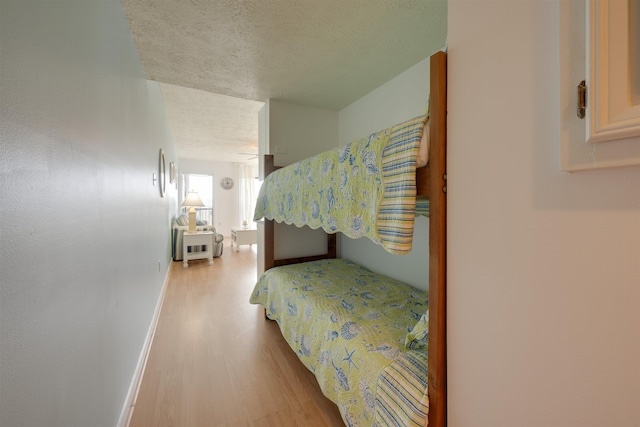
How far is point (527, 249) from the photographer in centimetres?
59

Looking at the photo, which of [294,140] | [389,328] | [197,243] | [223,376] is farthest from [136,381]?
[197,243]

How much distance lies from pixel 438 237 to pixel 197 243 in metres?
4.38

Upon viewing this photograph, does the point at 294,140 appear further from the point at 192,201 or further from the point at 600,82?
the point at 192,201

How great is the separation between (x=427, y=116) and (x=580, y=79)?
1.32ft

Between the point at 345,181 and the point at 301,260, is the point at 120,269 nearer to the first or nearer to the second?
the point at 345,181

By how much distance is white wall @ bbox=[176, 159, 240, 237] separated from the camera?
6543 mm

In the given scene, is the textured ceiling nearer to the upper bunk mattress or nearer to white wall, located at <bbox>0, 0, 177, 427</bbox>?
white wall, located at <bbox>0, 0, 177, 427</bbox>

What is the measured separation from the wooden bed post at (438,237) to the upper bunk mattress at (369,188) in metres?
0.07

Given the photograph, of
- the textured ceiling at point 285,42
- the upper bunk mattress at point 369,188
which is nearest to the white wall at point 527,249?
the upper bunk mattress at point 369,188

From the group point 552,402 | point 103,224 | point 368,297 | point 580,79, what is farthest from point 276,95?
point 552,402

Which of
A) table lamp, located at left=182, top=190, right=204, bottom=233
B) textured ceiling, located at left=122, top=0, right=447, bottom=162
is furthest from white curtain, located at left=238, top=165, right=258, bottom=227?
textured ceiling, located at left=122, top=0, right=447, bottom=162

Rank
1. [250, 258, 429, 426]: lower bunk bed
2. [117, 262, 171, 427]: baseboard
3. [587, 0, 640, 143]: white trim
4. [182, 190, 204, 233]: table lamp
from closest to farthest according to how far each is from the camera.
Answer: [587, 0, 640, 143]: white trim, [250, 258, 429, 426]: lower bunk bed, [117, 262, 171, 427]: baseboard, [182, 190, 204, 233]: table lamp

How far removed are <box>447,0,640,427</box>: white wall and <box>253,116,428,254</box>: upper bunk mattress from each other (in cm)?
14

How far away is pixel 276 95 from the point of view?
7.90ft
